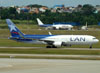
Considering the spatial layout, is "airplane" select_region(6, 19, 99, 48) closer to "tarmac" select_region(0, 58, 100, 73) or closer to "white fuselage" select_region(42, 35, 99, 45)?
"white fuselage" select_region(42, 35, 99, 45)

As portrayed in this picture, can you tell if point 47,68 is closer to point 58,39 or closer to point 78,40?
point 78,40

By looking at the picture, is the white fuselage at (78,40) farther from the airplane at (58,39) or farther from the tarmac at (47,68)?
the tarmac at (47,68)

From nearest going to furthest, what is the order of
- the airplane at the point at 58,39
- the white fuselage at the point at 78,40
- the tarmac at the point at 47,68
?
the tarmac at the point at 47,68 → the white fuselage at the point at 78,40 → the airplane at the point at 58,39

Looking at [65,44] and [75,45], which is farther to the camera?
[75,45]

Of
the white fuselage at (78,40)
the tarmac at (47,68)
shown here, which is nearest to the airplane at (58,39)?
the white fuselage at (78,40)

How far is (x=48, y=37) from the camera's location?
259 ft

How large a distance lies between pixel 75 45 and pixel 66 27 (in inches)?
3902

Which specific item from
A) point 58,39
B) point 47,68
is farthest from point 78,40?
point 47,68

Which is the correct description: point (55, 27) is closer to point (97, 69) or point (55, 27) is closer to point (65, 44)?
point (65, 44)

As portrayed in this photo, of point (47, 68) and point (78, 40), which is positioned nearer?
point (47, 68)

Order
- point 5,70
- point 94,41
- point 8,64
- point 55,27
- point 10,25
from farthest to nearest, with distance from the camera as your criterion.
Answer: point 55,27 < point 10,25 < point 94,41 < point 8,64 < point 5,70

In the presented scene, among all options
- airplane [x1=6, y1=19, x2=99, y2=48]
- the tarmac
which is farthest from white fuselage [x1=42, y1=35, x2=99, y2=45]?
the tarmac

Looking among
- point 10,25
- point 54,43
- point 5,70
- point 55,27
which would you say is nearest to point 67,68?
point 5,70

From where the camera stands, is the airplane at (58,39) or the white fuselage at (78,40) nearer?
the white fuselage at (78,40)
